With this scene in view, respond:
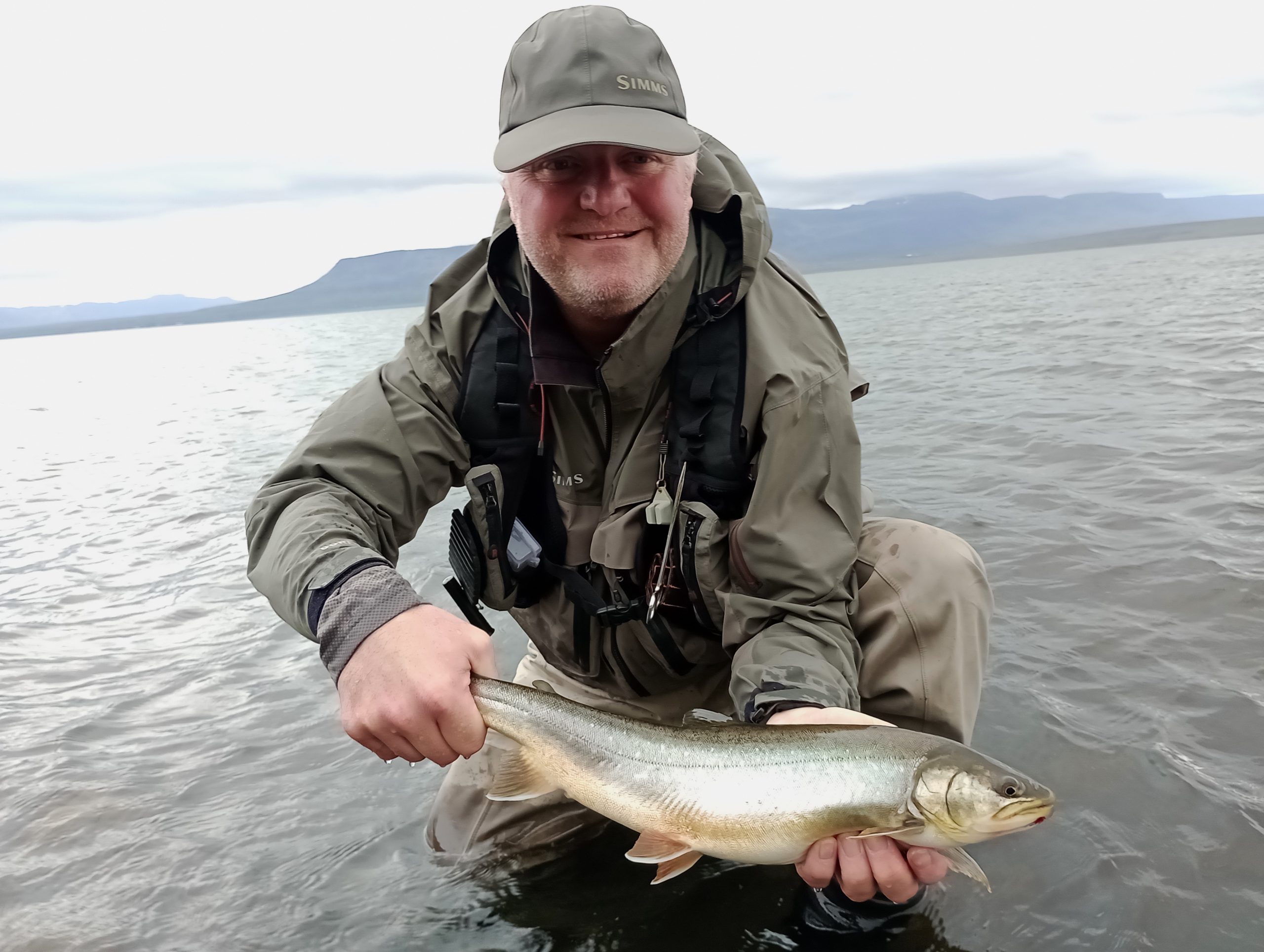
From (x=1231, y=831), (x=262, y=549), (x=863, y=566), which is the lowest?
(x=1231, y=831)

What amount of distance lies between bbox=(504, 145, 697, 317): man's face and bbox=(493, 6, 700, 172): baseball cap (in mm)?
130

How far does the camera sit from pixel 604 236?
3.58 m

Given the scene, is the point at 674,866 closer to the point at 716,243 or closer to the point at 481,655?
the point at 481,655

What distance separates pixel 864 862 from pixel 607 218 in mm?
2545

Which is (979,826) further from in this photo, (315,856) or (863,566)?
(315,856)

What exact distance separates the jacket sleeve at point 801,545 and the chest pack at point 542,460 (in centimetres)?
20

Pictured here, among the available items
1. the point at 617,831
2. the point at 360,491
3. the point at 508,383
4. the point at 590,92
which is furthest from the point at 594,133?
the point at 617,831

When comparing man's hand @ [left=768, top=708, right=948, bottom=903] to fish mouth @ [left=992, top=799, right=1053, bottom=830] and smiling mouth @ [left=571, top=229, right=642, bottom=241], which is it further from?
smiling mouth @ [left=571, top=229, right=642, bottom=241]

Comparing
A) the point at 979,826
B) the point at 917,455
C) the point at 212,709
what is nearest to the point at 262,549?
the point at 979,826

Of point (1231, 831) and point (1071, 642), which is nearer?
point (1231, 831)

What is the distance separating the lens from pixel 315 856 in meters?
4.48

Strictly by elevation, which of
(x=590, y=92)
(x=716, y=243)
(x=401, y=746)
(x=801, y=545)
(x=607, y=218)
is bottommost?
(x=401, y=746)

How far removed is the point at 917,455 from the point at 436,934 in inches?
381

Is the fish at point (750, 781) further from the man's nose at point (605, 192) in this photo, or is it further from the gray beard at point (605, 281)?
the man's nose at point (605, 192)
